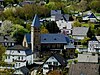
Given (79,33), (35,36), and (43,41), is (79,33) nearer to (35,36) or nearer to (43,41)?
(43,41)

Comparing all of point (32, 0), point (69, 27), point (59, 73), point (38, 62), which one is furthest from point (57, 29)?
point (32, 0)

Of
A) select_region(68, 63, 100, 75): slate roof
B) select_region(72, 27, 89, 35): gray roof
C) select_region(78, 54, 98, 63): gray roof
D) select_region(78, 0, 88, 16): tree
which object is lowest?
select_region(78, 0, 88, 16): tree

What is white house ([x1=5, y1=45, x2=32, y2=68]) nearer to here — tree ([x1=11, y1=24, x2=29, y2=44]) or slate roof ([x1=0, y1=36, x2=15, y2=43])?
slate roof ([x1=0, y1=36, x2=15, y2=43])

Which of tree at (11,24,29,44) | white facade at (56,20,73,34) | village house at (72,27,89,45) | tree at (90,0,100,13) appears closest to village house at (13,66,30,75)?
tree at (11,24,29,44)

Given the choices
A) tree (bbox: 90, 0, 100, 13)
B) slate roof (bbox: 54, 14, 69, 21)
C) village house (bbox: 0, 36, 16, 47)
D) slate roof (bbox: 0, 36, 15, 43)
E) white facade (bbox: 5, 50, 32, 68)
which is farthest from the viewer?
tree (bbox: 90, 0, 100, 13)

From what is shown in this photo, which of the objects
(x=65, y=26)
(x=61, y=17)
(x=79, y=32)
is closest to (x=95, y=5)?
(x=61, y=17)

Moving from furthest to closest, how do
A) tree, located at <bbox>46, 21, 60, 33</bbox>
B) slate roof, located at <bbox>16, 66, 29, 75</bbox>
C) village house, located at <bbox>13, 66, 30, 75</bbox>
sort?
tree, located at <bbox>46, 21, 60, 33</bbox> → slate roof, located at <bbox>16, 66, 29, 75</bbox> → village house, located at <bbox>13, 66, 30, 75</bbox>

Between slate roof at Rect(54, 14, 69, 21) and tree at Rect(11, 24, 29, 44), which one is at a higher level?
tree at Rect(11, 24, 29, 44)

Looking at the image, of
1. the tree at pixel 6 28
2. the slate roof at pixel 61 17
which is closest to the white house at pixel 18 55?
the tree at pixel 6 28
